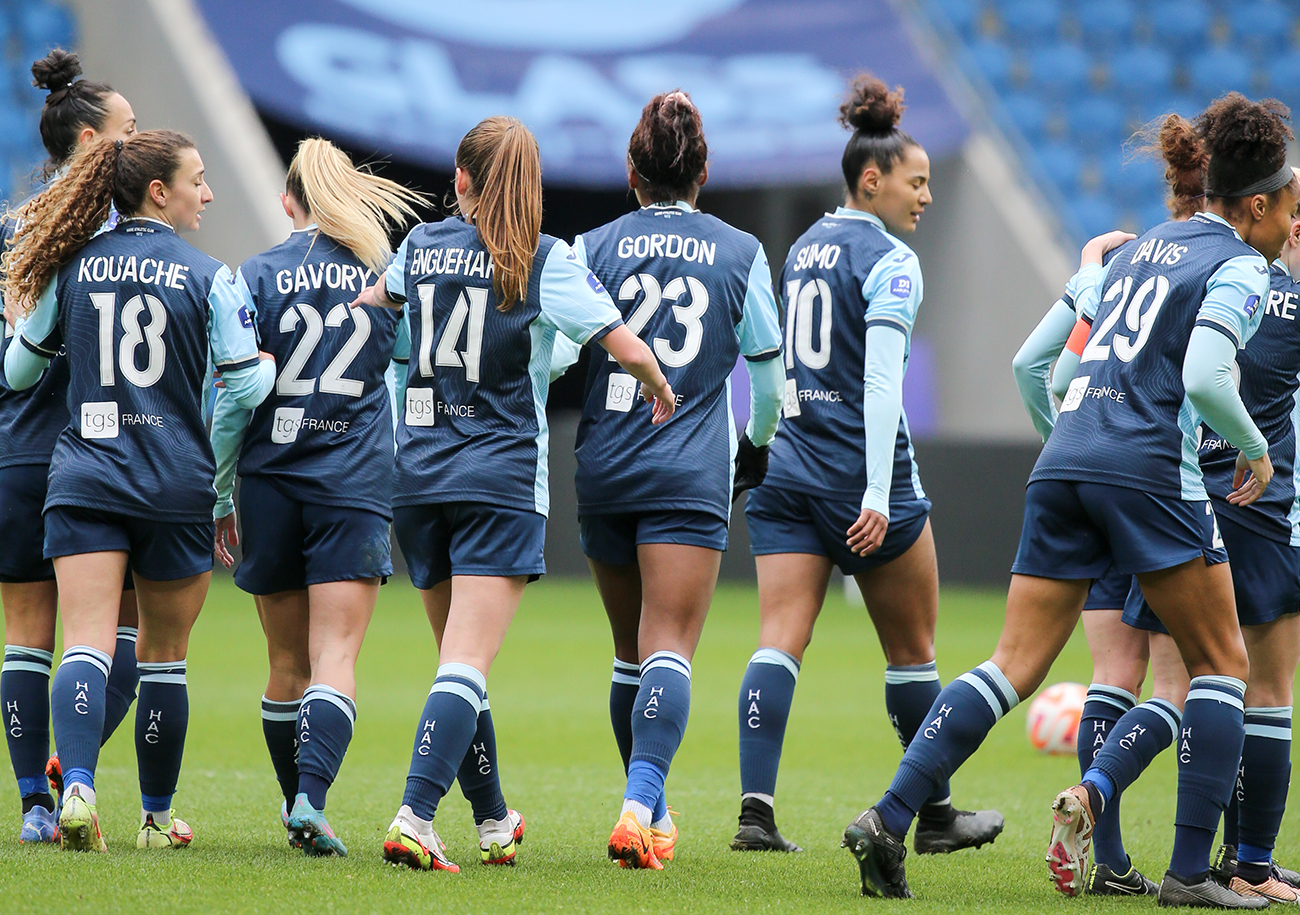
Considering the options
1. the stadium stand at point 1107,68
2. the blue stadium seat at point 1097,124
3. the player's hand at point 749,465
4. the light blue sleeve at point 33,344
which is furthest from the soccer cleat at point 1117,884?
the blue stadium seat at point 1097,124

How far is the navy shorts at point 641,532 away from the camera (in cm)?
423

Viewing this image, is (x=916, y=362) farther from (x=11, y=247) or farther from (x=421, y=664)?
(x=11, y=247)

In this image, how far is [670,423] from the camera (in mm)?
4309

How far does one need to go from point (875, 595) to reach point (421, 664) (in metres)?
5.51

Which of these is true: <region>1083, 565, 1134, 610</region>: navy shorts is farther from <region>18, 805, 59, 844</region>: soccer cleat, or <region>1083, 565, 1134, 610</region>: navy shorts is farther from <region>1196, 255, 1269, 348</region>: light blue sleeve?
<region>18, 805, 59, 844</region>: soccer cleat

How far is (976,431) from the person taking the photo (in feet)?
58.0

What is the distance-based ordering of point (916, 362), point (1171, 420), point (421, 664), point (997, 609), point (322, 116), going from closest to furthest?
point (1171, 420), point (421, 664), point (997, 609), point (322, 116), point (916, 362)

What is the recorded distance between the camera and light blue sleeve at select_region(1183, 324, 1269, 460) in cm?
365

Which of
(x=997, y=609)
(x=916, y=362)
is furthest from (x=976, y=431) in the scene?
(x=997, y=609)

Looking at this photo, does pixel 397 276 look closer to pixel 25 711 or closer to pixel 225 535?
pixel 225 535

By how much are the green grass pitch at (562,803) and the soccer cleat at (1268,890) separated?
42cm

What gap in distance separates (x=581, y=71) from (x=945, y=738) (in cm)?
1464

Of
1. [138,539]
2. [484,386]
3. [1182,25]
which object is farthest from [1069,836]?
[1182,25]

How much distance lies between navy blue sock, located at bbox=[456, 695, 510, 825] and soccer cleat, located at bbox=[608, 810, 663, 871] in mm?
459
